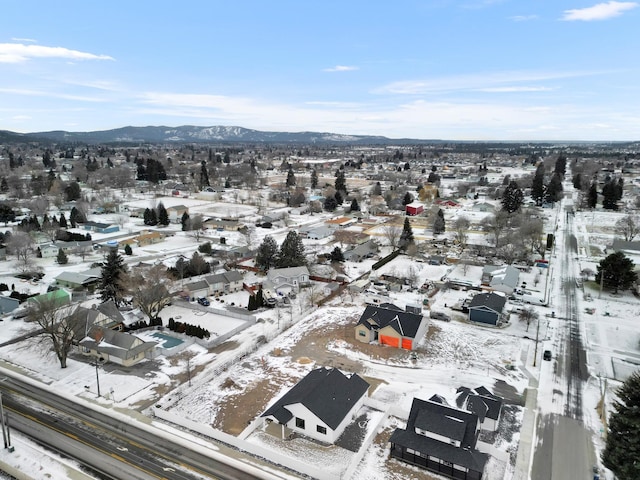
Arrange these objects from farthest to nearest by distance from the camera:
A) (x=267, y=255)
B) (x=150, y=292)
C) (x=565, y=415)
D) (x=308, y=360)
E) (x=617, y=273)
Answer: (x=267, y=255) < (x=617, y=273) < (x=150, y=292) < (x=308, y=360) < (x=565, y=415)

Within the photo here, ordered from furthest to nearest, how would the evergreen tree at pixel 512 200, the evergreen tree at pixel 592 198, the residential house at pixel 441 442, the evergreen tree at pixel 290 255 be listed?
the evergreen tree at pixel 592 198, the evergreen tree at pixel 512 200, the evergreen tree at pixel 290 255, the residential house at pixel 441 442

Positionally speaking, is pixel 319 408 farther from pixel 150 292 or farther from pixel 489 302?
pixel 489 302

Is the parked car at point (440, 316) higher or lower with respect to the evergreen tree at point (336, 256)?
lower

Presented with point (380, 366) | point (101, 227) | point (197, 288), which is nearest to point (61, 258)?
point (101, 227)

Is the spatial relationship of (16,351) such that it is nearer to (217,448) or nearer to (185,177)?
(217,448)

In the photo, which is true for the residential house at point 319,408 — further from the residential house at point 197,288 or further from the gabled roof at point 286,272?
the gabled roof at point 286,272

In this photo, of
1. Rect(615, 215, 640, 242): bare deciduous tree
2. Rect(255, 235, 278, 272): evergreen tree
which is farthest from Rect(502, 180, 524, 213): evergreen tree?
Rect(255, 235, 278, 272): evergreen tree

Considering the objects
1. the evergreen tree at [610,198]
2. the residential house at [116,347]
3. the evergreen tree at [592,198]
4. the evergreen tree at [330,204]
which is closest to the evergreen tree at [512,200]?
the evergreen tree at [592,198]
